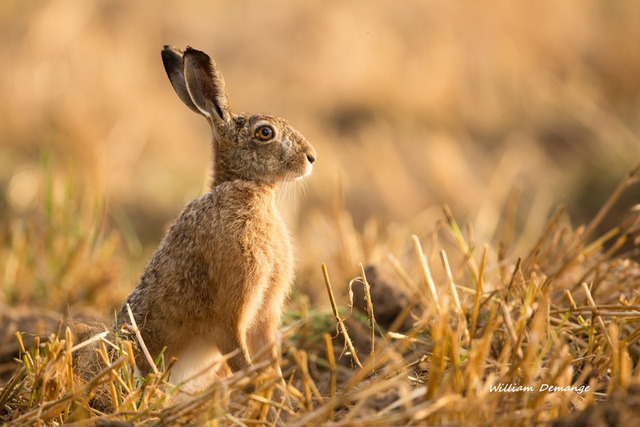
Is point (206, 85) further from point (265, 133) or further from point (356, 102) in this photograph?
point (356, 102)

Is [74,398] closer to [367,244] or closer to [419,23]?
[367,244]

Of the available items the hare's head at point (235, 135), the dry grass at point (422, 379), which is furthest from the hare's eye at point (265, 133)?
the dry grass at point (422, 379)

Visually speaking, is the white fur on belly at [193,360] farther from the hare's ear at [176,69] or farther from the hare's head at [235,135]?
the hare's ear at [176,69]

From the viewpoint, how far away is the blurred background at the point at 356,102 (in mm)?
9125

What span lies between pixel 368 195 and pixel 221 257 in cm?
715

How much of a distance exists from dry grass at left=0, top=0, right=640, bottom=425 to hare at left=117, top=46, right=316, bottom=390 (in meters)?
0.19

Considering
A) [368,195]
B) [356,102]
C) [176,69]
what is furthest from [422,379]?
[356,102]

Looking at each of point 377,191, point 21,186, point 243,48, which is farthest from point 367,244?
point 243,48

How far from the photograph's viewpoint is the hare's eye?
3.80 meters

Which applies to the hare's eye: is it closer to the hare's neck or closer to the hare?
the hare

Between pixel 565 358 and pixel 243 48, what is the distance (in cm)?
1274

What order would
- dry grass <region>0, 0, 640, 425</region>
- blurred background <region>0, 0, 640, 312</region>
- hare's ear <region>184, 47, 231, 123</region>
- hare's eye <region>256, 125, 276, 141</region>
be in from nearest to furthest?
dry grass <region>0, 0, 640, 425</region> → hare's ear <region>184, 47, 231, 123</region> → hare's eye <region>256, 125, 276, 141</region> → blurred background <region>0, 0, 640, 312</region>

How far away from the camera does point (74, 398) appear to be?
9.33ft

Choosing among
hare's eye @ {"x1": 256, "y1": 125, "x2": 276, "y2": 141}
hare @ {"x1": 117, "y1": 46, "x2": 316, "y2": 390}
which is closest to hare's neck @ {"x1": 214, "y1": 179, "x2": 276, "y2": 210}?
hare @ {"x1": 117, "y1": 46, "x2": 316, "y2": 390}
